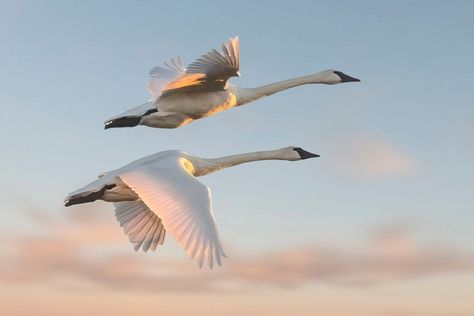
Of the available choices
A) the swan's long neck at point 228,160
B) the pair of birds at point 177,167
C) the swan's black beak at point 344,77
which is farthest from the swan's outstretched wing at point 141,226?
the swan's black beak at point 344,77

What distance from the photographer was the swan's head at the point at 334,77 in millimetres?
25156

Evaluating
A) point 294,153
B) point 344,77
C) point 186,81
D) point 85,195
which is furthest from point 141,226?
point 344,77

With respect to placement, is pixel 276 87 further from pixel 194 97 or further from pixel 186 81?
pixel 186 81

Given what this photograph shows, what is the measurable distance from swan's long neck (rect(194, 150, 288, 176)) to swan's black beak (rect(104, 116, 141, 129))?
5.45 feet

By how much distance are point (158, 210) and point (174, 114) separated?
491 centimetres

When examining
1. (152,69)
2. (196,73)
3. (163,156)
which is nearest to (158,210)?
(163,156)

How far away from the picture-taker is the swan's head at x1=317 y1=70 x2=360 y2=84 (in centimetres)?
2516

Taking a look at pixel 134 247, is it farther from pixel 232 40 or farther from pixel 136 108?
pixel 232 40

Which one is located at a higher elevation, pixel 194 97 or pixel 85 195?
pixel 194 97

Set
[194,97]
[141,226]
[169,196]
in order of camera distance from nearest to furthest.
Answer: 1. [169,196]
2. [141,226]
3. [194,97]

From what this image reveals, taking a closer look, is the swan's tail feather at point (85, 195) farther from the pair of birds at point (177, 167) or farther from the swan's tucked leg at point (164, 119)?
the swan's tucked leg at point (164, 119)

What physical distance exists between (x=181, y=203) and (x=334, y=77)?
1050cm

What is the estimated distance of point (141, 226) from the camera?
65.5 feet

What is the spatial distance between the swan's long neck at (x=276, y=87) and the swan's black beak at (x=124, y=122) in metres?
2.54
